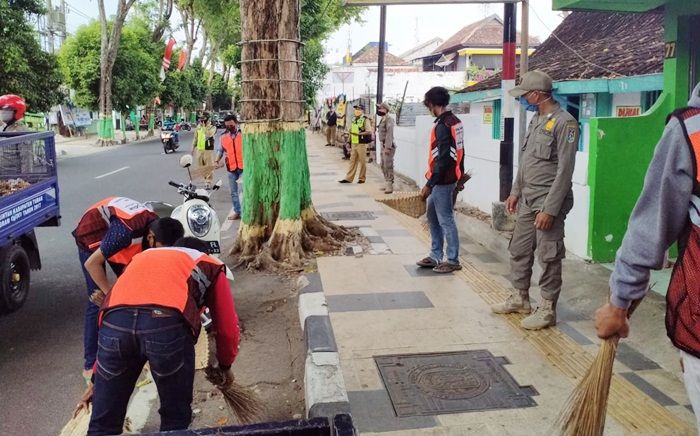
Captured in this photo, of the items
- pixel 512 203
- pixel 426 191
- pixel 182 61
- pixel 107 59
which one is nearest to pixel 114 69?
pixel 107 59

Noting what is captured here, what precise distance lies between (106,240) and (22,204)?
2483mm

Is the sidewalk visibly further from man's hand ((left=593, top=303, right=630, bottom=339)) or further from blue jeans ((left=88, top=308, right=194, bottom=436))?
man's hand ((left=593, top=303, right=630, bottom=339))

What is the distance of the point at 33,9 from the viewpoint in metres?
18.8

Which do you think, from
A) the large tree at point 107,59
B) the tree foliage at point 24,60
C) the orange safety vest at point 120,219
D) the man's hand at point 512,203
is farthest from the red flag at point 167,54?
the orange safety vest at point 120,219

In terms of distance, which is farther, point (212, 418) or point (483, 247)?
point (483, 247)

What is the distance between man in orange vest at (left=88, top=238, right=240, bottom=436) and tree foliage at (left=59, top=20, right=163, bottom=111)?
2945cm

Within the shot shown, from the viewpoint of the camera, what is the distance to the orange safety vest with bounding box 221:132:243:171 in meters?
9.92

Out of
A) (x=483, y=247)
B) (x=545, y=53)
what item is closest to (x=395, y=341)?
(x=483, y=247)

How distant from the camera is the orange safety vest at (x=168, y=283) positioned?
8.59 ft

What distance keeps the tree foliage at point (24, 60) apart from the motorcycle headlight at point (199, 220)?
15.6 meters

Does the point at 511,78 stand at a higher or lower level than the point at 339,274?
higher

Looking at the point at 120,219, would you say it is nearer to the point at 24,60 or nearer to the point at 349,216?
the point at 349,216

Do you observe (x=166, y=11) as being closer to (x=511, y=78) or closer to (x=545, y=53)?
(x=545, y=53)

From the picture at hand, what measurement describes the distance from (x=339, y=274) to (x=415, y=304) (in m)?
1.27
